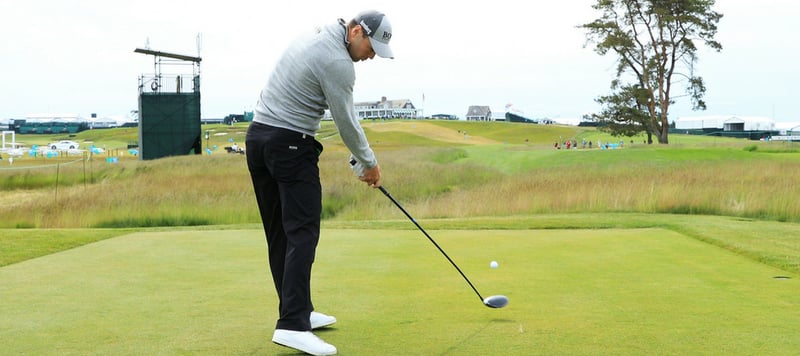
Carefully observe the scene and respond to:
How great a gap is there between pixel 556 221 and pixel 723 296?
5958 millimetres

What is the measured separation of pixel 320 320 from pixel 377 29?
1.36m

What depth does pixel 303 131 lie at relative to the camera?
3.66m

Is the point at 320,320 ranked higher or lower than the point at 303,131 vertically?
lower

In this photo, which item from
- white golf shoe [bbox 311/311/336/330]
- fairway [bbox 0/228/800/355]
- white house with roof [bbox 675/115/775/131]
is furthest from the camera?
white house with roof [bbox 675/115/775/131]

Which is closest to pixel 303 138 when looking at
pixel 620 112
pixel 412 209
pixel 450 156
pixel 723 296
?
pixel 723 296

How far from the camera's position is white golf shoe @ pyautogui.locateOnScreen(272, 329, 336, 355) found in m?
3.31

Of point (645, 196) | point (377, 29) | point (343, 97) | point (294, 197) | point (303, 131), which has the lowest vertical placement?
point (645, 196)

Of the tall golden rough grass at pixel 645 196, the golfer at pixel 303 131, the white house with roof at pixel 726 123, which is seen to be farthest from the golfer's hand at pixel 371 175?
the white house with roof at pixel 726 123

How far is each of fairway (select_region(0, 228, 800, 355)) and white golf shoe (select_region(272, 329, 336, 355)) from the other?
54 mm

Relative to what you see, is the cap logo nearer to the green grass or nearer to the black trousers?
the black trousers

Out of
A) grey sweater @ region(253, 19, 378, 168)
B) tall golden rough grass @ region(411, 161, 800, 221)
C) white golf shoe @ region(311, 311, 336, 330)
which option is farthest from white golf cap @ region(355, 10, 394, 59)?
tall golden rough grass @ region(411, 161, 800, 221)

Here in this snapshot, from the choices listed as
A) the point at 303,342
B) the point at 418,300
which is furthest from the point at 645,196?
the point at 303,342

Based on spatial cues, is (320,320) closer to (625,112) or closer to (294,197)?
(294,197)

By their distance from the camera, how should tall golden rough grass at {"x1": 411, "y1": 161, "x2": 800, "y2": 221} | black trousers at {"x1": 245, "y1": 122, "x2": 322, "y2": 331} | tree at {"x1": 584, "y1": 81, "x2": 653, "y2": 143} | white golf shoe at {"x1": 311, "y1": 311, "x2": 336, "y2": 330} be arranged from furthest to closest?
tree at {"x1": 584, "y1": 81, "x2": 653, "y2": 143} → tall golden rough grass at {"x1": 411, "y1": 161, "x2": 800, "y2": 221} → white golf shoe at {"x1": 311, "y1": 311, "x2": 336, "y2": 330} → black trousers at {"x1": 245, "y1": 122, "x2": 322, "y2": 331}
